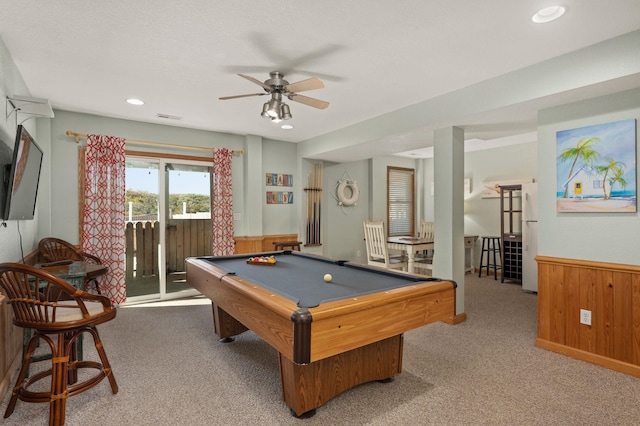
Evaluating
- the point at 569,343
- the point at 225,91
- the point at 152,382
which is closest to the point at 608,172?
the point at 569,343

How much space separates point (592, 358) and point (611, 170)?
4.72 ft

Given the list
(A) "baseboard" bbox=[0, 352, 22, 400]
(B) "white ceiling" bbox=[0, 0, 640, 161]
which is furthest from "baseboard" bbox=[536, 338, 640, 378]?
(A) "baseboard" bbox=[0, 352, 22, 400]

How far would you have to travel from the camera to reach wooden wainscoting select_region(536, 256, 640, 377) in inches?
95.9

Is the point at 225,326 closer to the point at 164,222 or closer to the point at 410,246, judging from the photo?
the point at 164,222

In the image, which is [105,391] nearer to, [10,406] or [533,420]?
[10,406]

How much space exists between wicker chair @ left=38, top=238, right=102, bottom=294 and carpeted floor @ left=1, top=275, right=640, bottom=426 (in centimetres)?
103

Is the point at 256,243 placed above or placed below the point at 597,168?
below

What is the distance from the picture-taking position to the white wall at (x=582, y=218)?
2.44 metres

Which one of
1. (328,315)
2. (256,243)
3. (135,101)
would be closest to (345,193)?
(256,243)

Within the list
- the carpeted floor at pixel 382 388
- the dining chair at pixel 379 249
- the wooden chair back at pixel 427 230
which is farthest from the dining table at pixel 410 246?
the carpeted floor at pixel 382 388

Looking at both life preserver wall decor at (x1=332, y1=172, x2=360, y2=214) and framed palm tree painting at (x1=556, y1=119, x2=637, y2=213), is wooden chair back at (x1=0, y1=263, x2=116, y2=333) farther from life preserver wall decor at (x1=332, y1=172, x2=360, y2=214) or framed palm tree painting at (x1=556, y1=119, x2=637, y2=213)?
life preserver wall decor at (x1=332, y1=172, x2=360, y2=214)

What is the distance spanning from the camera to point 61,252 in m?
3.76

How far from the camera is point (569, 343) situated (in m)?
2.75

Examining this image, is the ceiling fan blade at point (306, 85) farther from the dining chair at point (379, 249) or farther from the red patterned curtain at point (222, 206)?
the dining chair at point (379, 249)
